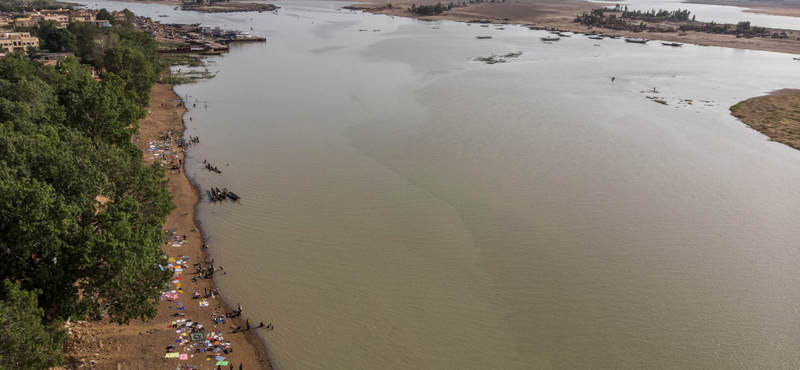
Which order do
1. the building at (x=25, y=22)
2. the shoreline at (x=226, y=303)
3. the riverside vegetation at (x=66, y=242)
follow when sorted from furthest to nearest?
the building at (x=25, y=22), the shoreline at (x=226, y=303), the riverside vegetation at (x=66, y=242)

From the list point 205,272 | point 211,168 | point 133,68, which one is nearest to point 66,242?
point 205,272

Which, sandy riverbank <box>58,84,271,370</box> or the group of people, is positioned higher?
the group of people

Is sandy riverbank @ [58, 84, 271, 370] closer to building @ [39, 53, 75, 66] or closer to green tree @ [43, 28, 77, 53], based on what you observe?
building @ [39, 53, 75, 66]

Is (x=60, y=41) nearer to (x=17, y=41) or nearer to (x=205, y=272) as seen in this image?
(x=17, y=41)

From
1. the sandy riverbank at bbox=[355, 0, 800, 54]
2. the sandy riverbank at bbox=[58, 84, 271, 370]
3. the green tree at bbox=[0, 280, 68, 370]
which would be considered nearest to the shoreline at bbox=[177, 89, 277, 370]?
the sandy riverbank at bbox=[58, 84, 271, 370]

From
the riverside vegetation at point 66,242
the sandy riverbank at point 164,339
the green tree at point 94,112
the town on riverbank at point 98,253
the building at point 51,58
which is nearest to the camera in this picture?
the riverside vegetation at point 66,242

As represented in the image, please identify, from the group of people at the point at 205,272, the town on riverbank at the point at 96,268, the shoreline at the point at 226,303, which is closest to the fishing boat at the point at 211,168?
the shoreline at the point at 226,303

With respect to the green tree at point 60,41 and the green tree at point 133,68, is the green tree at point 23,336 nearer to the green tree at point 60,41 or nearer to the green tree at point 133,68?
the green tree at point 133,68
